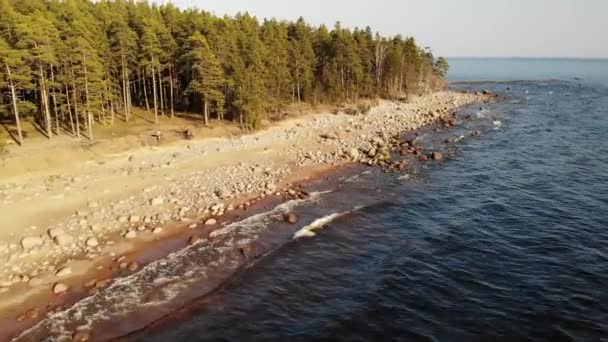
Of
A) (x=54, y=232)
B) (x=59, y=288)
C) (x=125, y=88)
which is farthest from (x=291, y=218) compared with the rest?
(x=125, y=88)

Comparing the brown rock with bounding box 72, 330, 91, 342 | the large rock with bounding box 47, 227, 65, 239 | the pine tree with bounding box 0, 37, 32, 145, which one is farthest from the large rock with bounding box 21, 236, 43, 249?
the pine tree with bounding box 0, 37, 32, 145

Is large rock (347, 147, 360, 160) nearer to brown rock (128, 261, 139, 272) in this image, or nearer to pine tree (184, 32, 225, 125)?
pine tree (184, 32, 225, 125)

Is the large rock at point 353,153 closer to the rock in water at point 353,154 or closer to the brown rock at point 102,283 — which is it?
the rock in water at point 353,154

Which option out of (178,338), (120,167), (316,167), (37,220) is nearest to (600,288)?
(178,338)

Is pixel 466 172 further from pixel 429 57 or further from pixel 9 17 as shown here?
pixel 429 57

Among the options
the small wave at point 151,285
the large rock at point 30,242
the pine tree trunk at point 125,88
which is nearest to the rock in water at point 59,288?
the small wave at point 151,285

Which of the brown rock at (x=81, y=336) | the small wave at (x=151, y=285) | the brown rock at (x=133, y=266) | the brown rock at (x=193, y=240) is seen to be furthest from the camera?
the brown rock at (x=193, y=240)

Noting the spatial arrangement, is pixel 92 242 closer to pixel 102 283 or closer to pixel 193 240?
pixel 102 283
